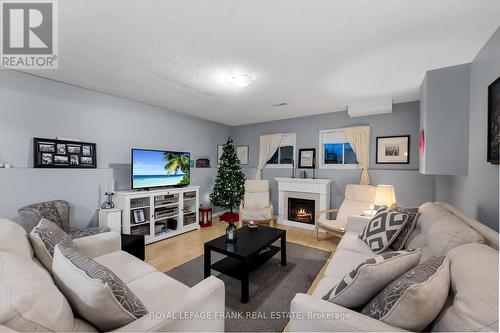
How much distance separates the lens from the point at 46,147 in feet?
8.94

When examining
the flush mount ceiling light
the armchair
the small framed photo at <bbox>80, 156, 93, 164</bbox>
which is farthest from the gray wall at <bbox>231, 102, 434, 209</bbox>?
the armchair

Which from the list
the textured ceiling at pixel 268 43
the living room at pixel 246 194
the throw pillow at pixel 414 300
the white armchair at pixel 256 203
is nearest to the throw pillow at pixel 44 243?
the living room at pixel 246 194

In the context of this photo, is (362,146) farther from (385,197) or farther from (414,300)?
(414,300)

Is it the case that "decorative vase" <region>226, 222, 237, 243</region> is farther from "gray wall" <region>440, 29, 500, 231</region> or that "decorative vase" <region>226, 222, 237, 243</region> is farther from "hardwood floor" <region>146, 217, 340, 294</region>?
"gray wall" <region>440, 29, 500, 231</region>

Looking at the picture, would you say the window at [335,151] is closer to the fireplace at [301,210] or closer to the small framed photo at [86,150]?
the fireplace at [301,210]

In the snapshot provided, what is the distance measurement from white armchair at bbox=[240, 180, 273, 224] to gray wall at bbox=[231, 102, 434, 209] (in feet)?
1.62

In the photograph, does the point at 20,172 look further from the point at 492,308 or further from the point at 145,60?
the point at 492,308

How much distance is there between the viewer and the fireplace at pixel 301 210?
443 cm

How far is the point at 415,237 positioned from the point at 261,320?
162 centimetres

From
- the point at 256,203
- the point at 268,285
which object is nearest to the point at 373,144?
the point at 256,203

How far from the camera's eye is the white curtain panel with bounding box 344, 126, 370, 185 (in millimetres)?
3938

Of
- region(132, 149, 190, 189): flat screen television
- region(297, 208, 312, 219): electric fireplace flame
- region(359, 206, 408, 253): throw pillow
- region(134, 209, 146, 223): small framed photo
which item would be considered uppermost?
region(132, 149, 190, 189): flat screen television

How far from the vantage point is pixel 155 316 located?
38.8 inches

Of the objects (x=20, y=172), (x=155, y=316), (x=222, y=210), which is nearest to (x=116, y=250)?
(x=155, y=316)
